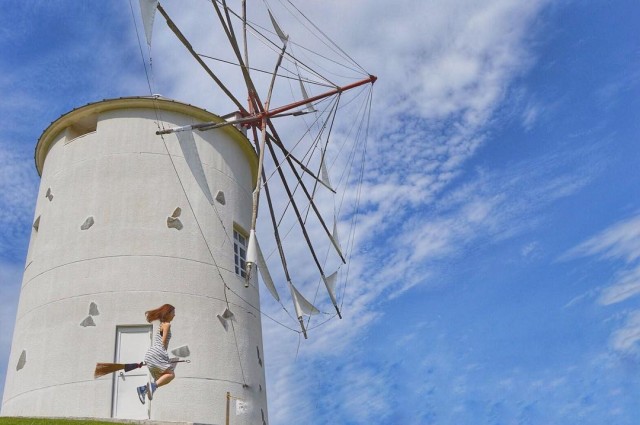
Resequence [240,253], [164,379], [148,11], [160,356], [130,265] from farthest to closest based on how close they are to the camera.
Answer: [240,253], [148,11], [130,265], [160,356], [164,379]

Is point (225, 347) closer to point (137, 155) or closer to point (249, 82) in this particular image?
point (137, 155)

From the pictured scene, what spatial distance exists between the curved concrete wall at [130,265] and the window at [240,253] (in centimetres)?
36

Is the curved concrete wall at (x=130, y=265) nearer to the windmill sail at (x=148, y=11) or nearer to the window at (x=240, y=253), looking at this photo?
the window at (x=240, y=253)

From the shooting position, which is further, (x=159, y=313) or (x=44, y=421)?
(x=44, y=421)

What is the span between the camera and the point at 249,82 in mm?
21234

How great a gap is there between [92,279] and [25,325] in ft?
7.56

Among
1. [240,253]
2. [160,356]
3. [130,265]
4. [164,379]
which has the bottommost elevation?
[164,379]

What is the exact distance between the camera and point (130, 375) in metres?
15.8

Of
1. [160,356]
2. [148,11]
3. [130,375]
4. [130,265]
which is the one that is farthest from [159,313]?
[148,11]

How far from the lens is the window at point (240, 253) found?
1888cm

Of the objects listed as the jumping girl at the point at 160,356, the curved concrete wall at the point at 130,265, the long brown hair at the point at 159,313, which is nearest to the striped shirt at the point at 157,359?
the jumping girl at the point at 160,356

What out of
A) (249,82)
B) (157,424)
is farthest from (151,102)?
(157,424)

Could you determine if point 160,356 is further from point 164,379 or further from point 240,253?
point 240,253

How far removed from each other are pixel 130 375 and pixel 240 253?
4863 millimetres
